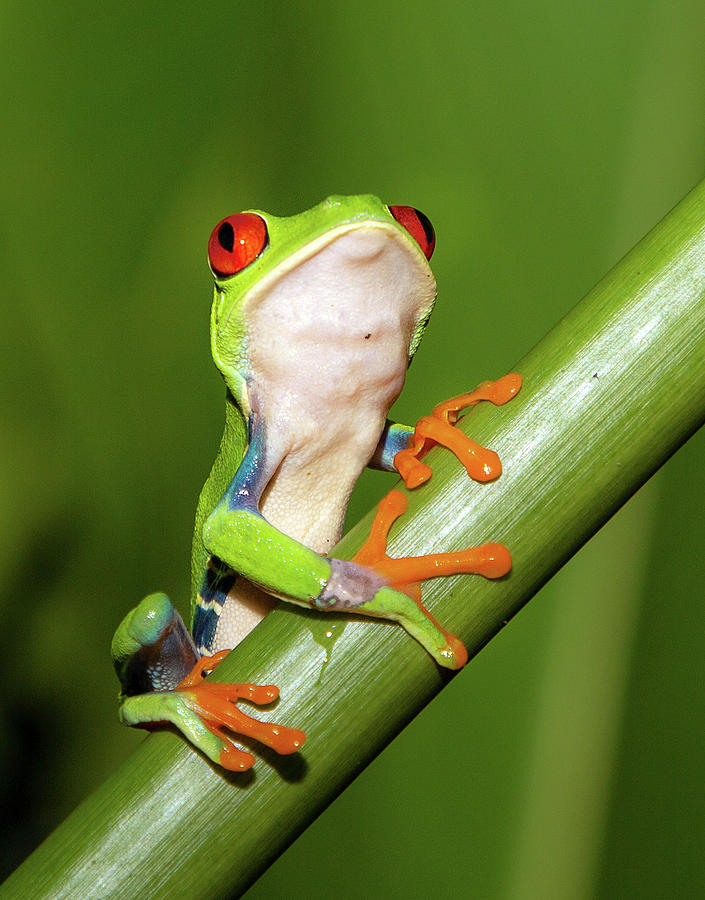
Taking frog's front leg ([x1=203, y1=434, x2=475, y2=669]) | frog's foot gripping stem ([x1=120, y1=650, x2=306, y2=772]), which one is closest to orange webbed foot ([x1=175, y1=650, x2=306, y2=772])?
frog's foot gripping stem ([x1=120, y1=650, x2=306, y2=772])

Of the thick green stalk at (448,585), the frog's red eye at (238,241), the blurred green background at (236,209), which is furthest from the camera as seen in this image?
the blurred green background at (236,209)

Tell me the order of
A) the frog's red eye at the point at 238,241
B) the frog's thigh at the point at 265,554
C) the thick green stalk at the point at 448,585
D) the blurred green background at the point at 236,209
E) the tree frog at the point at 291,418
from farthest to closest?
the blurred green background at the point at 236,209 → the frog's red eye at the point at 238,241 → the tree frog at the point at 291,418 → the frog's thigh at the point at 265,554 → the thick green stalk at the point at 448,585

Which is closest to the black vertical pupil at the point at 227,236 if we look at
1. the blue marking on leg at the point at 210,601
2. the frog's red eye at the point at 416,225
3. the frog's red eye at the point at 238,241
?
the frog's red eye at the point at 238,241

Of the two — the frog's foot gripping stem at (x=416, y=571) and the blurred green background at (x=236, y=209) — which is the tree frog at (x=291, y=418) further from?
the blurred green background at (x=236, y=209)

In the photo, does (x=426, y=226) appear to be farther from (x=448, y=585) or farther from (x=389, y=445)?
(x=448, y=585)

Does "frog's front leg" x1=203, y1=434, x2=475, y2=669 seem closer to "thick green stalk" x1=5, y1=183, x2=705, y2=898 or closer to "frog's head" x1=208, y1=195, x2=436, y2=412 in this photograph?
"thick green stalk" x1=5, y1=183, x2=705, y2=898

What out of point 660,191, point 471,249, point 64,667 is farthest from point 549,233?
point 64,667

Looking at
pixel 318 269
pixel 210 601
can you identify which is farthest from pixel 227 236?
pixel 210 601

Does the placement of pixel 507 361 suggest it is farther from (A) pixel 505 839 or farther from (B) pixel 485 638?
(B) pixel 485 638

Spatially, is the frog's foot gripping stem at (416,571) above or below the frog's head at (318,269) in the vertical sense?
below
